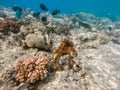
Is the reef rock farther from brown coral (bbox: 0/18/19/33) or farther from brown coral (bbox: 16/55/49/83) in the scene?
brown coral (bbox: 0/18/19/33)

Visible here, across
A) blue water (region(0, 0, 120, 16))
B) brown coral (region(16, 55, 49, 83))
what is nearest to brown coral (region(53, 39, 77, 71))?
brown coral (region(16, 55, 49, 83))

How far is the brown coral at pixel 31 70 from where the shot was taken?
13.5 feet

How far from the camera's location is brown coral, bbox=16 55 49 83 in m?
4.10

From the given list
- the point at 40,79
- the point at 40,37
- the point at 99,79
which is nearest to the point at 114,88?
the point at 99,79

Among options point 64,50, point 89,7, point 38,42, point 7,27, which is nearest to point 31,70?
point 64,50

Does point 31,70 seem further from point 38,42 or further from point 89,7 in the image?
point 89,7

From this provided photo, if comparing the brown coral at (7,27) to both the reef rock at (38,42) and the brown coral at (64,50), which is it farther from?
the brown coral at (64,50)

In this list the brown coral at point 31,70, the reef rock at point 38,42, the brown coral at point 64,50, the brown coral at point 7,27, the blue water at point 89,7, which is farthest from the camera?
the blue water at point 89,7

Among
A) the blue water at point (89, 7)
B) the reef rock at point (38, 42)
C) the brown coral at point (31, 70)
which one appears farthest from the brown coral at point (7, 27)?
the blue water at point (89, 7)

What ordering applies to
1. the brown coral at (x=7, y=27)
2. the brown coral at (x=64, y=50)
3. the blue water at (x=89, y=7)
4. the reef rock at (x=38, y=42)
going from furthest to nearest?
the blue water at (x=89, y=7)
the brown coral at (x=7, y=27)
the reef rock at (x=38, y=42)
the brown coral at (x=64, y=50)

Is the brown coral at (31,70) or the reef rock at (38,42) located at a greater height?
the reef rock at (38,42)

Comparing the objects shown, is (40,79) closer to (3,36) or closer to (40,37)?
(40,37)

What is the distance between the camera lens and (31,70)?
420cm

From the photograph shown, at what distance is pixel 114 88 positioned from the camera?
13.4ft
